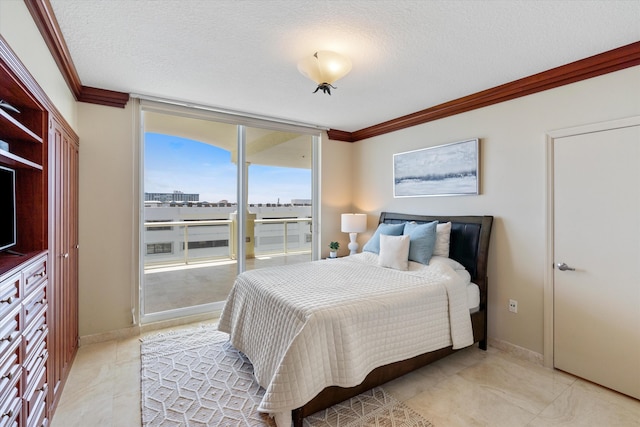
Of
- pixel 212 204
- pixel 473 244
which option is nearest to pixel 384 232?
pixel 473 244

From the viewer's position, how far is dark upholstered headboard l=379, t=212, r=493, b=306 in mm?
2852

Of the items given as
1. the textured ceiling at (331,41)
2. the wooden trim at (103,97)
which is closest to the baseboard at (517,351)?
the textured ceiling at (331,41)

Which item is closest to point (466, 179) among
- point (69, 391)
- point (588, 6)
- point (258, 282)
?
point (588, 6)

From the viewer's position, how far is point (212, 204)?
376 cm

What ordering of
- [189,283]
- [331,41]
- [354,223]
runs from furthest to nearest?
[354,223]
[189,283]
[331,41]

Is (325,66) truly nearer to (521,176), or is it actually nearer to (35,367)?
(521,176)

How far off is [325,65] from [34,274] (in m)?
2.14

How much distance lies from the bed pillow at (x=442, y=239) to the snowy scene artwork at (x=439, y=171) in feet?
1.48

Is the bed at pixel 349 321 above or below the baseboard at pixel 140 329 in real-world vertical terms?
above

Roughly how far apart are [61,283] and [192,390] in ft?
4.05

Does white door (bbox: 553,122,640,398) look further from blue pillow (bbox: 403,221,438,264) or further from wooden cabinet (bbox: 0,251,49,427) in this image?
wooden cabinet (bbox: 0,251,49,427)

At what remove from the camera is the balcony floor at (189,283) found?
11.5 feet

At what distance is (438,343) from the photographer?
2.35 meters

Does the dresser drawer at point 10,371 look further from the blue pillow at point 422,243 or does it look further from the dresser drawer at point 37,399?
the blue pillow at point 422,243
